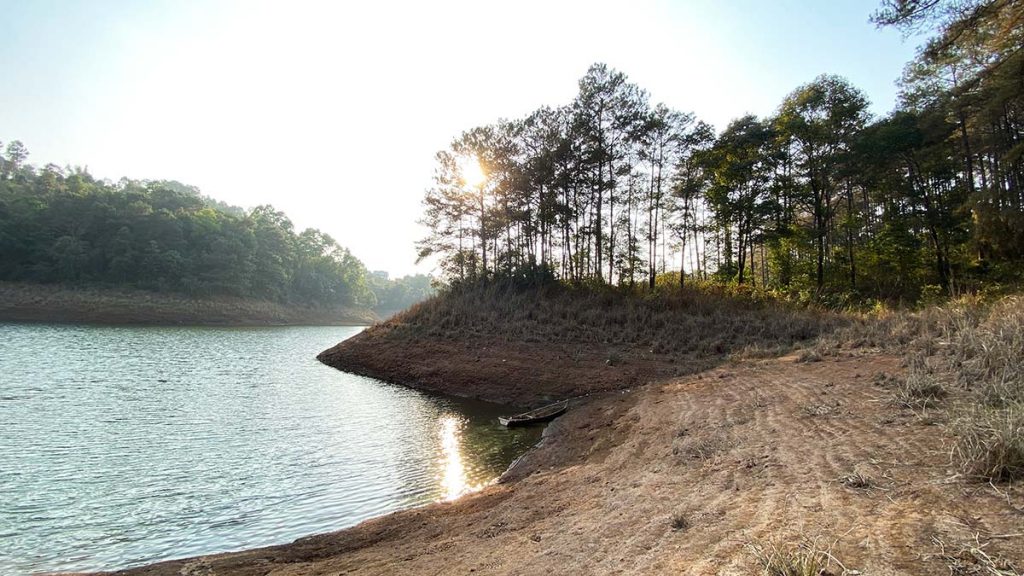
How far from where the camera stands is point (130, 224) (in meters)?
57.5

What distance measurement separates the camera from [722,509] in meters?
3.60

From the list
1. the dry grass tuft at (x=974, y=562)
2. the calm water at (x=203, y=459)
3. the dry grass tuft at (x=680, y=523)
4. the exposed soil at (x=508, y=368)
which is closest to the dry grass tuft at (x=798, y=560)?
the dry grass tuft at (x=974, y=562)

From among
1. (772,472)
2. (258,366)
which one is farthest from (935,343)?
(258,366)

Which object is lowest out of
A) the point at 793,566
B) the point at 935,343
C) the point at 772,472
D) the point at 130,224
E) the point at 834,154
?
the point at 772,472

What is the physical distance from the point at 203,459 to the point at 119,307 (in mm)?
52994

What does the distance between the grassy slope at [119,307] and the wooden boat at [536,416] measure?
52845 mm

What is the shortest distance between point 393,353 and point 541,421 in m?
11.8

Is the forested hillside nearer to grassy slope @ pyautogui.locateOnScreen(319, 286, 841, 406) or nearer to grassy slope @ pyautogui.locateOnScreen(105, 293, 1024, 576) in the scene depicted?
grassy slope @ pyautogui.locateOnScreen(319, 286, 841, 406)

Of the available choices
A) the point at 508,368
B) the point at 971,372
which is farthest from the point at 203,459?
the point at 971,372

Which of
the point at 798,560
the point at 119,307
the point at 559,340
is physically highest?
the point at 119,307

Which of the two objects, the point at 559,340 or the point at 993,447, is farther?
the point at 559,340

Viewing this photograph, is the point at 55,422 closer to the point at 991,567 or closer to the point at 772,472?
the point at 772,472

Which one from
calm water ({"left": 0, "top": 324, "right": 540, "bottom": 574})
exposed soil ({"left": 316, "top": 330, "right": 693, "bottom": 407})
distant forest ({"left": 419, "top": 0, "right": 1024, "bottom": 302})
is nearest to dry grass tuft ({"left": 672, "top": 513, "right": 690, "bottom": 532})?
calm water ({"left": 0, "top": 324, "right": 540, "bottom": 574})

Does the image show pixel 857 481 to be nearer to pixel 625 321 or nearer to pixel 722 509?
pixel 722 509
